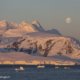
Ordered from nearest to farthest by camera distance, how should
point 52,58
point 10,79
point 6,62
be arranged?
point 10,79 → point 6,62 → point 52,58

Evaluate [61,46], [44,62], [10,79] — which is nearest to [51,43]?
[61,46]

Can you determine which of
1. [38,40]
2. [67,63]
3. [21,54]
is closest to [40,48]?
[38,40]

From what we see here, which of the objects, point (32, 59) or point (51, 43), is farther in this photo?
point (51, 43)

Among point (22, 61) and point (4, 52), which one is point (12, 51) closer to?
point (4, 52)

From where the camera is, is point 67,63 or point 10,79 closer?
point 10,79

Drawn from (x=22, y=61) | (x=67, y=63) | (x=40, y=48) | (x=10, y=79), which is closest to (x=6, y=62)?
(x=22, y=61)

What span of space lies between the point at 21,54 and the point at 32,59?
10.0 metres

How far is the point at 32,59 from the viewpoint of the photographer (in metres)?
174

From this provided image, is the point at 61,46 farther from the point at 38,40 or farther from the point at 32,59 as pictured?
the point at 32,59

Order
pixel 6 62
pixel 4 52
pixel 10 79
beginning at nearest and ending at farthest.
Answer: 1. pixel 10 79
2. pixel 6 62
3. pixel 4 52

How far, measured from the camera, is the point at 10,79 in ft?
240

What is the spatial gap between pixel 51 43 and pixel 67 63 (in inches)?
1019

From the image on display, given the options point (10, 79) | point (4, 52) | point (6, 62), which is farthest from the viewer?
point (4, 52)

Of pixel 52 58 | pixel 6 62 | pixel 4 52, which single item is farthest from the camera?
pixel 4 52
